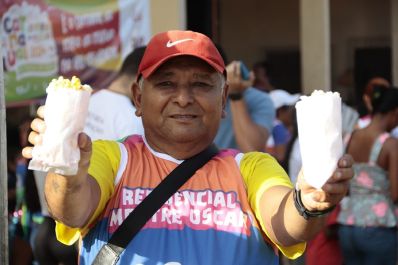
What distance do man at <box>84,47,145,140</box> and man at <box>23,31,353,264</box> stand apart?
1646 millimetres

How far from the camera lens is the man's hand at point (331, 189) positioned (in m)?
2.17

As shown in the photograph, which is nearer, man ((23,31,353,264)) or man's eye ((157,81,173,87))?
man ((23,31,353,264))

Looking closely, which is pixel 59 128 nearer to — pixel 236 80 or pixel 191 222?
pixel 191 222

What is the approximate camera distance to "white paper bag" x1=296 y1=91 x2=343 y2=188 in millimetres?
2125

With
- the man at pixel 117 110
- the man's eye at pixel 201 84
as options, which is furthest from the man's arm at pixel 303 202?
the man at pixel 117 110

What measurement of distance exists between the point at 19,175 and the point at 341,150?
5.12m

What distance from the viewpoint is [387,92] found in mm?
6184

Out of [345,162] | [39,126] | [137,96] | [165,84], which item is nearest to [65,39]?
[137,96]

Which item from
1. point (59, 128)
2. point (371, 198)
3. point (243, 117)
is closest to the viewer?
point (59, 128)

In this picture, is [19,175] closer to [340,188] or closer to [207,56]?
[207,56]

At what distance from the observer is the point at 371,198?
19.0 feet

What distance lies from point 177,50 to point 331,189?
75cm

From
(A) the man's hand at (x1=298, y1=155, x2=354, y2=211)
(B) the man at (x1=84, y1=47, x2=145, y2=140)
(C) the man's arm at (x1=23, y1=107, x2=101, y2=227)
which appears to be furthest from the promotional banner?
(A) the man's hand at (x1=298, y1=155, x2=354, y2=211)

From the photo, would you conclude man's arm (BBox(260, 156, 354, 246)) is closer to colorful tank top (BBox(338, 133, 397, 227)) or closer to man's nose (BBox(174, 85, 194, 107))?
man's nose (BBox(174, 85, 194, 107))
